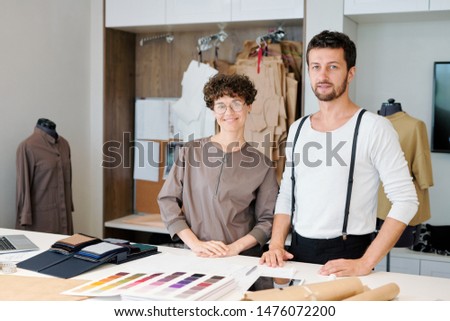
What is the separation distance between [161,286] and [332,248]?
77 cm

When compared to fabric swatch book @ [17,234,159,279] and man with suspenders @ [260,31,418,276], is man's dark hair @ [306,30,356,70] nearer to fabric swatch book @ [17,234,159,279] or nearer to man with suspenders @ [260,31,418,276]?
man with suspenders @ [260,31,418,276]

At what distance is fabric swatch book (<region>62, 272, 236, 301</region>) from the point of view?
1.56 m

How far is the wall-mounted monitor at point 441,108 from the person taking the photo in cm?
389

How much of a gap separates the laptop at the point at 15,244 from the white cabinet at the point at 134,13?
2.24 m

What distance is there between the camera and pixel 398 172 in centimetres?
201

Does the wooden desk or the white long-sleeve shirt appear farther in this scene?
the white long-sleeve shirt

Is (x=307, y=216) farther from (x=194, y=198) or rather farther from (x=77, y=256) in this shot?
(x=77, y=256)

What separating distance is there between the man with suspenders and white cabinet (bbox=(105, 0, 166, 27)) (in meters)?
2.30

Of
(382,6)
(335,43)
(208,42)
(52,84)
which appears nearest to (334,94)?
(335,43)

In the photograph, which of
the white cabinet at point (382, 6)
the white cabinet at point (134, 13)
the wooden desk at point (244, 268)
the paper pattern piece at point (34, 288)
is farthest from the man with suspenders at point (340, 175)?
the white cabinet at point (134, 13)

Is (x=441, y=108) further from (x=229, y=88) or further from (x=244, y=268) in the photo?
(x=244, y=268)

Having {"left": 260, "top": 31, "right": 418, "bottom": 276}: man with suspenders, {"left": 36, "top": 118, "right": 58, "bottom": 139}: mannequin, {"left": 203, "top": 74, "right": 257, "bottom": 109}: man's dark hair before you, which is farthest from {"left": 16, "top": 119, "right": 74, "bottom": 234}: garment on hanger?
{"left": 260, "top": 31, "right": 418, "bottom": 276}: man with suspenders

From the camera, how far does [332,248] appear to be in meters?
2.13

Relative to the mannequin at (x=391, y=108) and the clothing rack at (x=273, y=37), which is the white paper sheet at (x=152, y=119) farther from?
the mannequin at (x=391, y=108)
